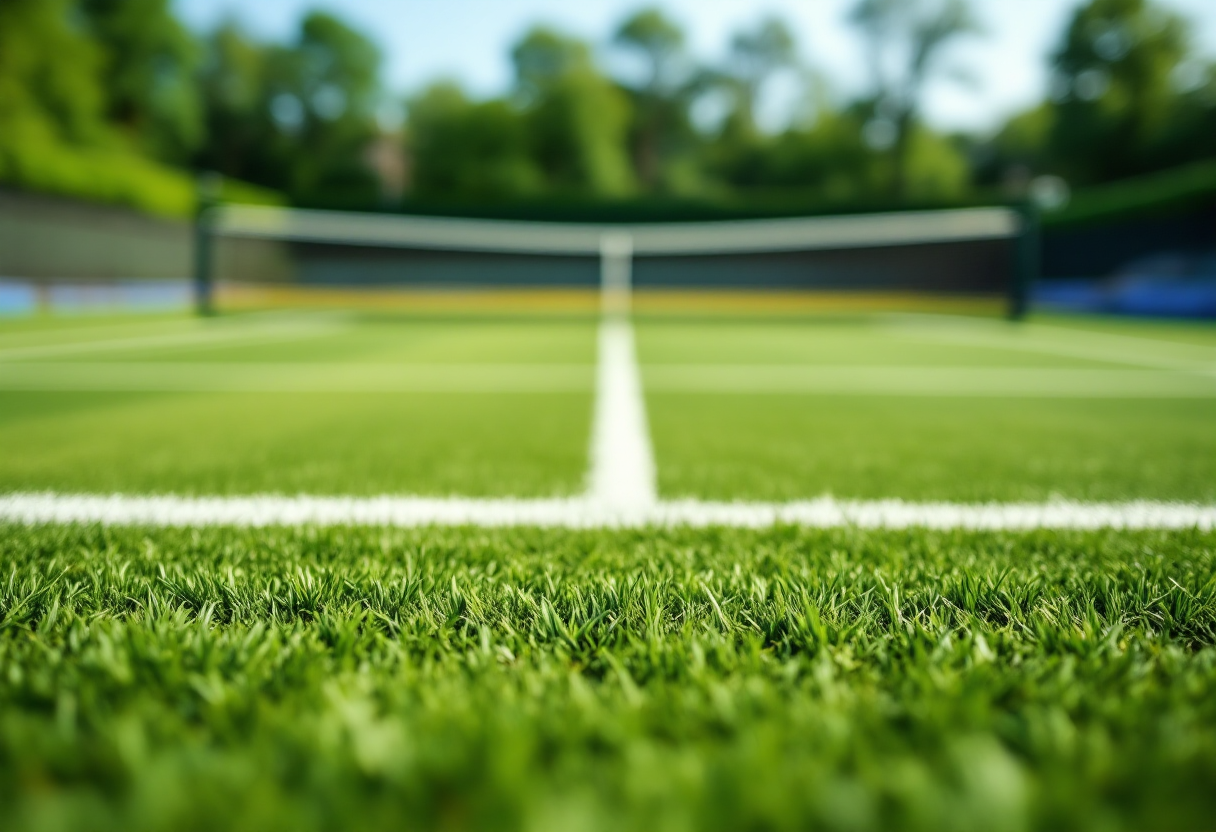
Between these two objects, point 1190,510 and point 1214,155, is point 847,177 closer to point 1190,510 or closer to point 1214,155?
point 1214,155

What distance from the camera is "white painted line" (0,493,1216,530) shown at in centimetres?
168

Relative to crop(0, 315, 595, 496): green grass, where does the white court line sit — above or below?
above

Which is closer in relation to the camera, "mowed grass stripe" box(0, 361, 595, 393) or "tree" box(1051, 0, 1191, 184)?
"mowed grass stripe" box(0, 361, 595, 393)

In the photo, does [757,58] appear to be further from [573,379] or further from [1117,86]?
[573,379]

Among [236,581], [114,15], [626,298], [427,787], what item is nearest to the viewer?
[427,787]

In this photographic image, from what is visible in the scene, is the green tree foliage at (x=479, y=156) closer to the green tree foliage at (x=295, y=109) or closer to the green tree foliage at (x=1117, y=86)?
the green tree foliage at (x=295, y=109)

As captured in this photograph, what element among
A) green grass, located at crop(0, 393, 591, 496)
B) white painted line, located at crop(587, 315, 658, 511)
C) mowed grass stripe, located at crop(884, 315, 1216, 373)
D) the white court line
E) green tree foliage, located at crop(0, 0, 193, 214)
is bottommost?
green grass, located at crop(0, 393, 591, 496)

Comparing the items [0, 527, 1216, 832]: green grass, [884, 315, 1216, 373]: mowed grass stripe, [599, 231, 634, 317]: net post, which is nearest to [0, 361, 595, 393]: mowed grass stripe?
[0, 527, 1216, 832]: green grass

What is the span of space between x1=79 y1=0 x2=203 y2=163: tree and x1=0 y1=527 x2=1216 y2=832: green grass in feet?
103

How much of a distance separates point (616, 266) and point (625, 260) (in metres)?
0.89

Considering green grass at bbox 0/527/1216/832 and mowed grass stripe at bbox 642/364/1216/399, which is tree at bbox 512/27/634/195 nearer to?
mowed grass stripe at bbox 642/364/1216/399

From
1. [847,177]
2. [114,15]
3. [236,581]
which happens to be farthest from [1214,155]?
[114,15]

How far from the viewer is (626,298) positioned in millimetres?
21188

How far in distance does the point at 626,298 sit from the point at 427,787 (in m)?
20.9
